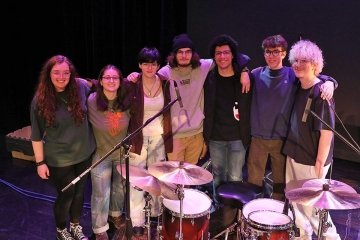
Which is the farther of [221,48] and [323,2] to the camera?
[323,2]

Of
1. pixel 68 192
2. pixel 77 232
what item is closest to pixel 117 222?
pixel 77 232

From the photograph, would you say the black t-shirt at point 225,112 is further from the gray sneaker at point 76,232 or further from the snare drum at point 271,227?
the gray sneaker at point 76,232

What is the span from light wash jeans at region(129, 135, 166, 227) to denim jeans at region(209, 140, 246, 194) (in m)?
0.50

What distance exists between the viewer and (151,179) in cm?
322

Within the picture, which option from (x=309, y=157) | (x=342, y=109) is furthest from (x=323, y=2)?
(x=309, y=157)

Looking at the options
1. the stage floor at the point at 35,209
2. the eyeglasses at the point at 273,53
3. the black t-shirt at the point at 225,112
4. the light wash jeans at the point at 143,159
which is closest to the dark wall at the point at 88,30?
the stage floor at the point at 35,209

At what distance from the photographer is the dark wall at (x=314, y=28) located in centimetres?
534

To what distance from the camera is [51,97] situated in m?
3.40

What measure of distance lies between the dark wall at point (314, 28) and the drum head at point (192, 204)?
9.47 feet

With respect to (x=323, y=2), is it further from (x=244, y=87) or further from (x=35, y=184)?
(x=35, y=184)

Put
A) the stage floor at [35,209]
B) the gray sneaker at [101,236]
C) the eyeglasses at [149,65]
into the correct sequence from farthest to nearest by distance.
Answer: the stage floor at [35,209]
the gray sneaker at [101,236]
the eyeglasses at [149,65]

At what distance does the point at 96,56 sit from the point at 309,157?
12.3 feet

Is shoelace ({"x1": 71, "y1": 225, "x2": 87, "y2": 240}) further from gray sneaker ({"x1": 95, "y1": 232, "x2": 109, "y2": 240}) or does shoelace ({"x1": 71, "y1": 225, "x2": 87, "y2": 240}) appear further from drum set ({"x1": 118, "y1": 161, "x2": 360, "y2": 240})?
drum set ({"x1": 118, "y1": 161, "x2": 360, "y2": 240})

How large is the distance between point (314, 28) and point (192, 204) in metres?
3.16
